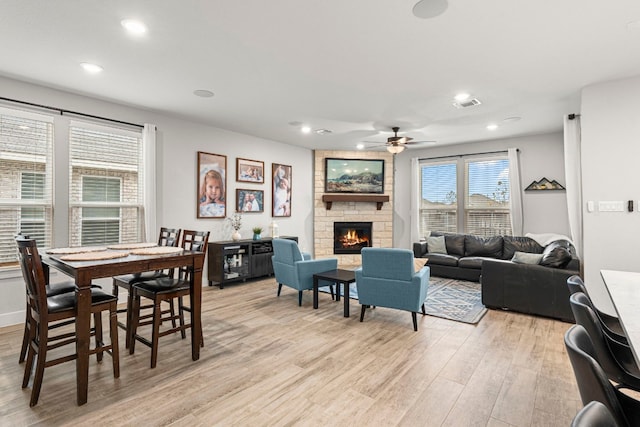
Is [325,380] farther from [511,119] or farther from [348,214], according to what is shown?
[348,214]

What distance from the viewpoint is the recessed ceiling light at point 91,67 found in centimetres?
327

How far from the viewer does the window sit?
6.68m

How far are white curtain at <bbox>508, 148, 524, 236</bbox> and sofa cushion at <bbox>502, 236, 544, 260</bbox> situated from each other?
0.29 m

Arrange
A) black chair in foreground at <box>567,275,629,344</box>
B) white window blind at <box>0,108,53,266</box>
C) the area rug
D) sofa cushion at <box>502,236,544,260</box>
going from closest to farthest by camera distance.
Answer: black chair in foreground at <box>567,275,629,344</box> < white window blind at <box>0,108,53,266</box> < the area rug < sofa cushion at <box>502,236,544,260</box>

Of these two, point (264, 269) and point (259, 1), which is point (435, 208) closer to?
point (264, 269)

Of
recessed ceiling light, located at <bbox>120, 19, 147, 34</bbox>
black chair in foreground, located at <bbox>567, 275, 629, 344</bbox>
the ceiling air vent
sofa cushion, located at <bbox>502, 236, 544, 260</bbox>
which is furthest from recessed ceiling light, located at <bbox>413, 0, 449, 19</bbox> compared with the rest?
sofa cushion, located at <bbox>502, 236, 544, 260</bbox>

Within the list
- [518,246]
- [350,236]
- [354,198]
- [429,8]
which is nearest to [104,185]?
[429,8]

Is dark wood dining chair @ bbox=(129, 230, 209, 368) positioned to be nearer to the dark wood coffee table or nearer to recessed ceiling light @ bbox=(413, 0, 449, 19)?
the dark wood coffee table

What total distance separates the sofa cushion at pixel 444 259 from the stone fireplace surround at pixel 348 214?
4.76ft

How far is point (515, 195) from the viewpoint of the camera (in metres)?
6.35

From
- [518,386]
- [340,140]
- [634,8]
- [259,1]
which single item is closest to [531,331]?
[518,386]

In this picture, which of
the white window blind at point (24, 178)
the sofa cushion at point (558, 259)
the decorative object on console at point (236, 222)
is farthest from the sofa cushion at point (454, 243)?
the white window blind at point (24, 178)

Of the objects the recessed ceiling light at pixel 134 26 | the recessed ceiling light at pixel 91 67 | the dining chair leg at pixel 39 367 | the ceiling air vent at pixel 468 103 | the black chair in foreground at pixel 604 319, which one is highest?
the recessed ceiling light at pixel 91 67

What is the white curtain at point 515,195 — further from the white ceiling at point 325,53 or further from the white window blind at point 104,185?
the white window blind at point 104,185
